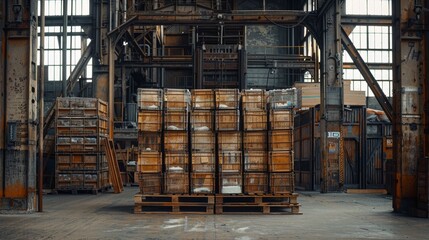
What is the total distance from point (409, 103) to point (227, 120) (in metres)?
4.12

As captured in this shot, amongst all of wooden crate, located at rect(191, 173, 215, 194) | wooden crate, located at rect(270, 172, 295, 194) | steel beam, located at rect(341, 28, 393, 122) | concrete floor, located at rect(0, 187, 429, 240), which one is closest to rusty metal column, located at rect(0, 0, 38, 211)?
concrete floor, located at rect(0, 187, 429, 240)

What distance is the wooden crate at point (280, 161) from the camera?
40.2 feet

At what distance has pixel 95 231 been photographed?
9.18m

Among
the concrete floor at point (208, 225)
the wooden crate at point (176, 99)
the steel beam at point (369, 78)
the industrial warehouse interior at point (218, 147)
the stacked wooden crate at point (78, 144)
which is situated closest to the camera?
the concrete floor at point (208, 225)

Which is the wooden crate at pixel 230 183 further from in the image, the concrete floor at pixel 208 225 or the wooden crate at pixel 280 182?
the concrete floor at pixel 208 225

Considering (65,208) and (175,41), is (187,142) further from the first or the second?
(175,41)

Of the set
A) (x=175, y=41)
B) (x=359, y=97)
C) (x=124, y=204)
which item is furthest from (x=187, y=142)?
(x=175, y=41)

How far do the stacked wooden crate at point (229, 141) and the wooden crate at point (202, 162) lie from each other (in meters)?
0.19

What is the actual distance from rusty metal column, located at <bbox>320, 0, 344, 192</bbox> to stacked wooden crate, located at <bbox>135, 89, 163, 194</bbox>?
8817mm

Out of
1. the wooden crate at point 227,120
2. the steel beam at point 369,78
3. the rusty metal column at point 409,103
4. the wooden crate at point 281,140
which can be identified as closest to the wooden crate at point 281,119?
the wooden crate at point 281,140

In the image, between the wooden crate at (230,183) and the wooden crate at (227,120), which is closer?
the wooden crate at (230,183)

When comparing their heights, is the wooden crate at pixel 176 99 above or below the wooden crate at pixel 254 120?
above

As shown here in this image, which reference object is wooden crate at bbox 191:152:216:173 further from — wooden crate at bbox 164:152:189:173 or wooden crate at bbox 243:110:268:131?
wooden crate at bbox 243:110:268:131

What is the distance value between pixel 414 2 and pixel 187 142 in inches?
240
